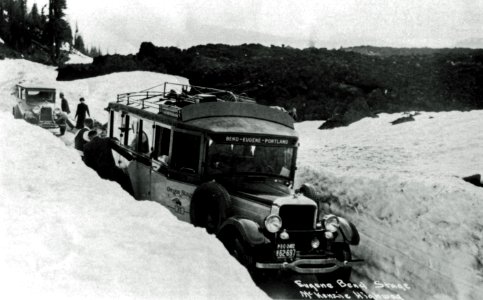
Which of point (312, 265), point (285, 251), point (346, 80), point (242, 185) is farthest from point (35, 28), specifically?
point (312, 265)

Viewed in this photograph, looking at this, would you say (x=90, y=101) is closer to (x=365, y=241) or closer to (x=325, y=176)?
(x=325, y=176)

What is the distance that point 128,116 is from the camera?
9.63m

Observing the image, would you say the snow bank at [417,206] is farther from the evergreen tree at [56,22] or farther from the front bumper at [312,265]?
the evergreen tree at [56,22]

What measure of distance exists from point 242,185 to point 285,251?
129 cm

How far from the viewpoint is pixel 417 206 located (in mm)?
8789

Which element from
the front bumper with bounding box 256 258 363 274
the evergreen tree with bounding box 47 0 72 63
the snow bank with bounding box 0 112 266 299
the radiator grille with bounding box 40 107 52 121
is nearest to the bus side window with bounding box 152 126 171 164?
the snow bank with bounding box 0 112 266 299

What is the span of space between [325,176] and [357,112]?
12383 mm

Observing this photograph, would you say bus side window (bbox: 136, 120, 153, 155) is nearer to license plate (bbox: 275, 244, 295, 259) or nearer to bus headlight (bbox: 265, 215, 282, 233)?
bus headlight (bbox: 265, 215, 282, 233)

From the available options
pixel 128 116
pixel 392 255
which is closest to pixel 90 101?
pixel 128 116

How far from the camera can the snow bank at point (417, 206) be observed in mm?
6961

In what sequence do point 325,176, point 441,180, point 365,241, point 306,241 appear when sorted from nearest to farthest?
point 306,241 < point 365,241 < point 441,180 < point 325,176

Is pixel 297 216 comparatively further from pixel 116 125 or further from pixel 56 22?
pixel 56 22

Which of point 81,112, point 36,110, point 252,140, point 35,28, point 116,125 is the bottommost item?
point 36,110

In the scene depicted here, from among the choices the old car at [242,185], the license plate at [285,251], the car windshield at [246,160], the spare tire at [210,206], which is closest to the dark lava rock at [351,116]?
the old car at [242,185]
